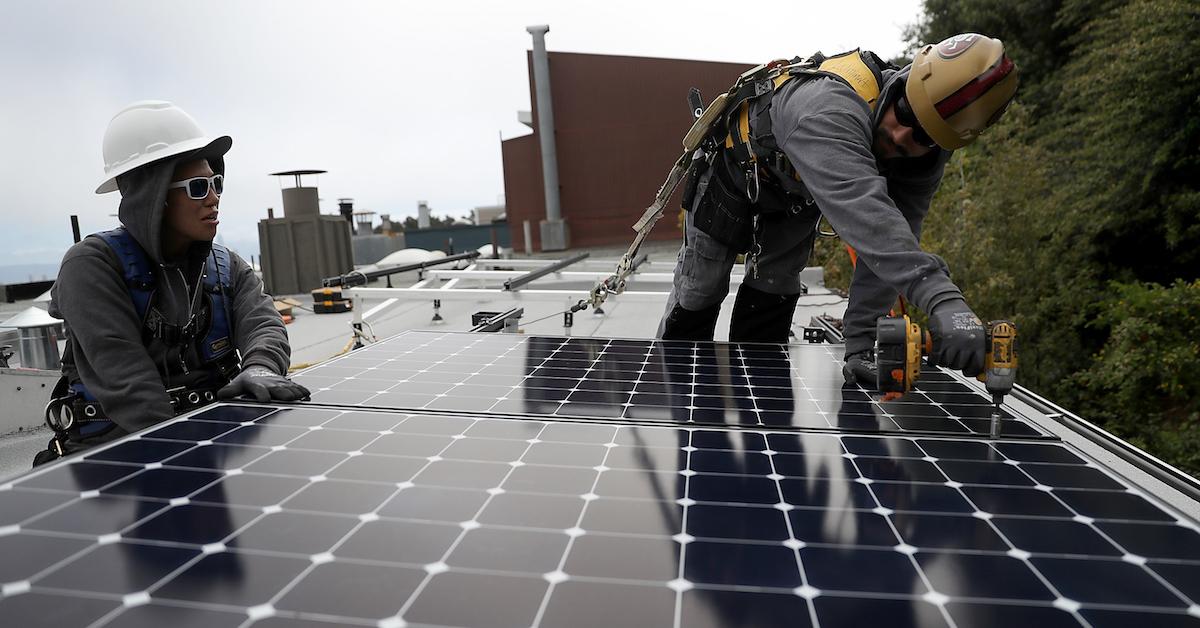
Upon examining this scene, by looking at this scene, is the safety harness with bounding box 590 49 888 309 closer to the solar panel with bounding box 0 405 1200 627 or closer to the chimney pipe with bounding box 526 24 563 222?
the solar panel with bounding box 0 405 1200 627

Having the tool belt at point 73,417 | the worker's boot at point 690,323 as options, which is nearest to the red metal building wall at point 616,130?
the worker's boot at point 690,323

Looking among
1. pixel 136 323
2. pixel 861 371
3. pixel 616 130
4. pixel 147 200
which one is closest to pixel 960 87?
pixel 861 371

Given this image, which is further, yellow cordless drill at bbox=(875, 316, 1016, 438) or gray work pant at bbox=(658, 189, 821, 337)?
gray work pant at bbox=(658, 189, 821, 337)

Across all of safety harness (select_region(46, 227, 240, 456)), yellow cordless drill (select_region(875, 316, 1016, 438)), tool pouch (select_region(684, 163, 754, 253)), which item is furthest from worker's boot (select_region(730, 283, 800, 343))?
safety harness (select_region(46, 227, 240, 456))

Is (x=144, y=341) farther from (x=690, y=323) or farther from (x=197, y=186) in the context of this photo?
(x=690, y=323)

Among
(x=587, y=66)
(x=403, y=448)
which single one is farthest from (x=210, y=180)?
(x=587, y=66)

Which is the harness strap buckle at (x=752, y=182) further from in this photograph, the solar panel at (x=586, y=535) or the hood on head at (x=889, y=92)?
the solar panel at (x=586, y=535)

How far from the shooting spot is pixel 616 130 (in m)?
19.3

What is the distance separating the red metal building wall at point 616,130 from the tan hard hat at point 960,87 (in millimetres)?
16390

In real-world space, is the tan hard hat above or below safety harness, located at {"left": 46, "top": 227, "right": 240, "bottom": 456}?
above

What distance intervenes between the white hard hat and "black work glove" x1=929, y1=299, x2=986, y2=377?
2785mm

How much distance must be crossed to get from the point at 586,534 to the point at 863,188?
1634mm

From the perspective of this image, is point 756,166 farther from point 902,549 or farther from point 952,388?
point 902,549

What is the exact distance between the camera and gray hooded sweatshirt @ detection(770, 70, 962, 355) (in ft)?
7.23
